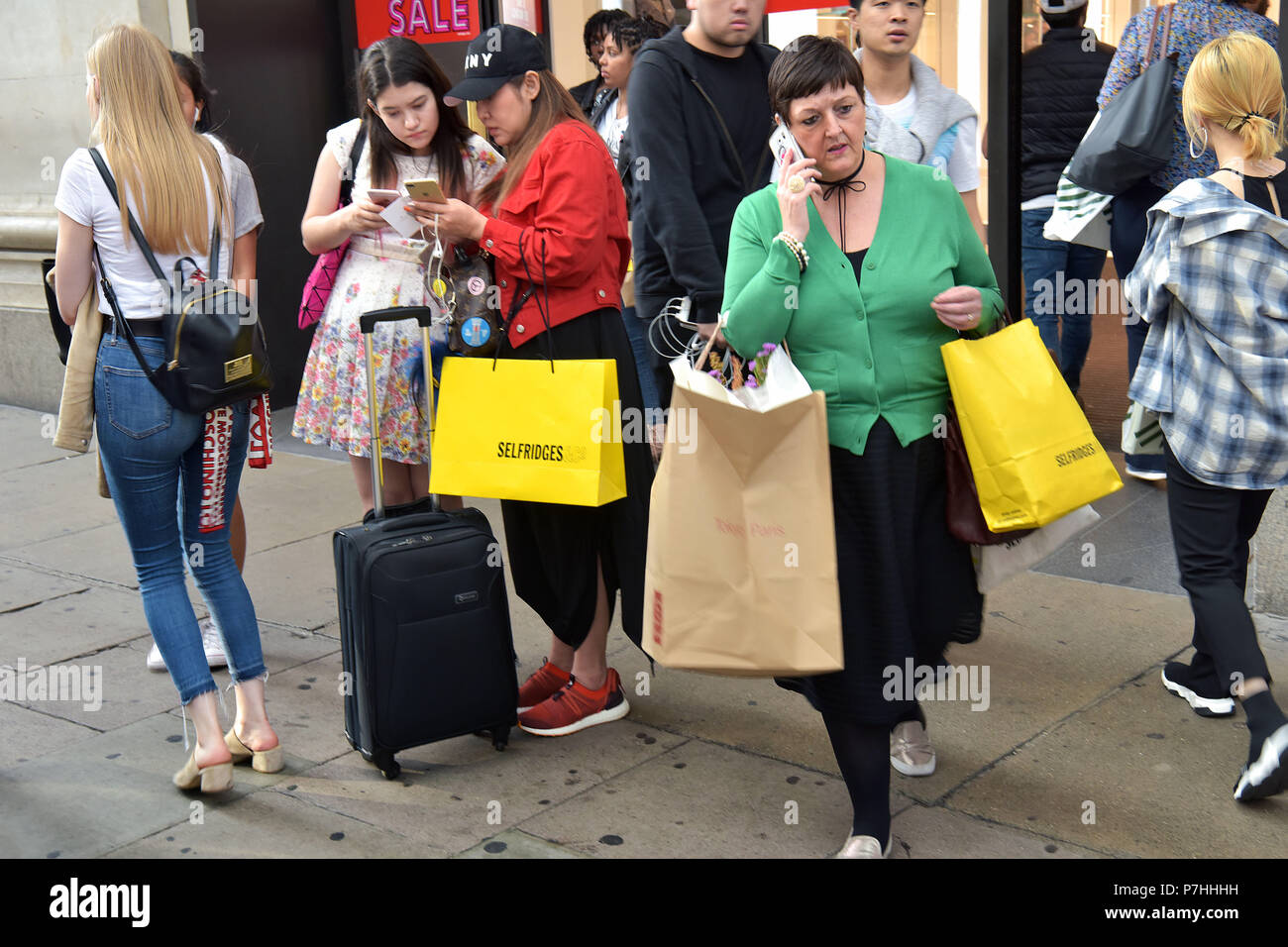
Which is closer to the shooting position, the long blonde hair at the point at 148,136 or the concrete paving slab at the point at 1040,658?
the long blonde hair at the point at 148,136

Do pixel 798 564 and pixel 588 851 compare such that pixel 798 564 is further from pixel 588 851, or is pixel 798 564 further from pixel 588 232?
pixel 588 232

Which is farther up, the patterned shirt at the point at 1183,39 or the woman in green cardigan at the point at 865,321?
the patterned shirt at the point at 1183,39

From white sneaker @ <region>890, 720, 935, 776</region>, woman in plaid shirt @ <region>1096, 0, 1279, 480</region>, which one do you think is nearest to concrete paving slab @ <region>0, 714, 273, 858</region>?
white sneaker @ <region>890, 720, 935, 776</region>

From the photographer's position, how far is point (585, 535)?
416 centimetres

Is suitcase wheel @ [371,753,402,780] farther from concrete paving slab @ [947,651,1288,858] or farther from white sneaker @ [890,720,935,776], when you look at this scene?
concrete paving slab @ [947,651,1288,858]

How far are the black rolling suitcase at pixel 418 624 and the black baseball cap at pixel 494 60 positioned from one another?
627 mm

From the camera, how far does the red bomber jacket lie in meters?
3.84

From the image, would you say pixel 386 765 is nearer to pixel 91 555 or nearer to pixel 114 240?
pixel 114 240

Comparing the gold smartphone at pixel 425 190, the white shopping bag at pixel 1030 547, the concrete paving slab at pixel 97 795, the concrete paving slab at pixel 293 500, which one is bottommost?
the concrete paving slab at pixel 97 795

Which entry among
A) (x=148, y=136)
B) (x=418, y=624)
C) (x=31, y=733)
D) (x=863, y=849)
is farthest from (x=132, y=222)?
(x=863, y=849)

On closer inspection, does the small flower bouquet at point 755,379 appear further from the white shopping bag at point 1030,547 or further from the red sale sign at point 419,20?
the red sale sign at point 419,20

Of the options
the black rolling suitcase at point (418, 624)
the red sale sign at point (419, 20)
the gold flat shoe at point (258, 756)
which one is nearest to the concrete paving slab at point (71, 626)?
the gold flat shoe at point (258, 756)

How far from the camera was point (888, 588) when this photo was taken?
3.18 meters

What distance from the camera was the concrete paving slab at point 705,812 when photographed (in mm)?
3494
